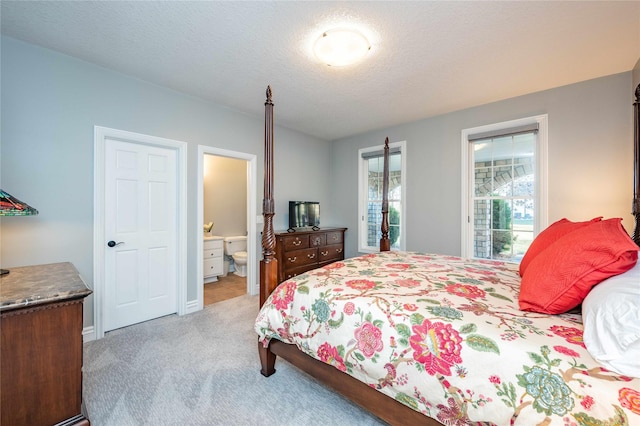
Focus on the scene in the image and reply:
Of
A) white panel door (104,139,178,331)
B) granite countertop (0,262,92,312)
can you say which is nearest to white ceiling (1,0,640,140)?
white panel door (104,139,178,331)

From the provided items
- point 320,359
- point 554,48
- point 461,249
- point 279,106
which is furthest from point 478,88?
point 320,359

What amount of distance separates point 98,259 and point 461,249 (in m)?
4.18

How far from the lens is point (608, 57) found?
2363 millimetres

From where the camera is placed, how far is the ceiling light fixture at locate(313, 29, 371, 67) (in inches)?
79.1

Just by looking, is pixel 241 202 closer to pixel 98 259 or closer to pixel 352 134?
pixel 352 134

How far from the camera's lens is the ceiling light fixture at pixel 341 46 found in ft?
6.60

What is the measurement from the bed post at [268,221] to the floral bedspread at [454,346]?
0.17 m

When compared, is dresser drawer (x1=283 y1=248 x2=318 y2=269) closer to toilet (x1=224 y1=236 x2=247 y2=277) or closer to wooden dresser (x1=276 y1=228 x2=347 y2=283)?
wooden dresser (x1=276 y1=228 x2=347 y2=283)

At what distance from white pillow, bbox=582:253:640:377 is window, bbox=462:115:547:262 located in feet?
8.19

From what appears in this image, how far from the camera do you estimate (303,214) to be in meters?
4.36

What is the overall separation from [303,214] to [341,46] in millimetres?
2664

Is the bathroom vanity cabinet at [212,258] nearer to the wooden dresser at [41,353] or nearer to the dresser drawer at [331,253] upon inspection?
the dresser drawer at [331,253]

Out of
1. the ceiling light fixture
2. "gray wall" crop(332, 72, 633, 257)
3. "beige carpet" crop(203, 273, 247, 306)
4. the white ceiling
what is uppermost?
the white ceiling

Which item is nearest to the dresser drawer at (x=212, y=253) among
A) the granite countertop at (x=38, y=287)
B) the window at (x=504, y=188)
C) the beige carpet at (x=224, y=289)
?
the beige carpet at (x=224, y=289)
